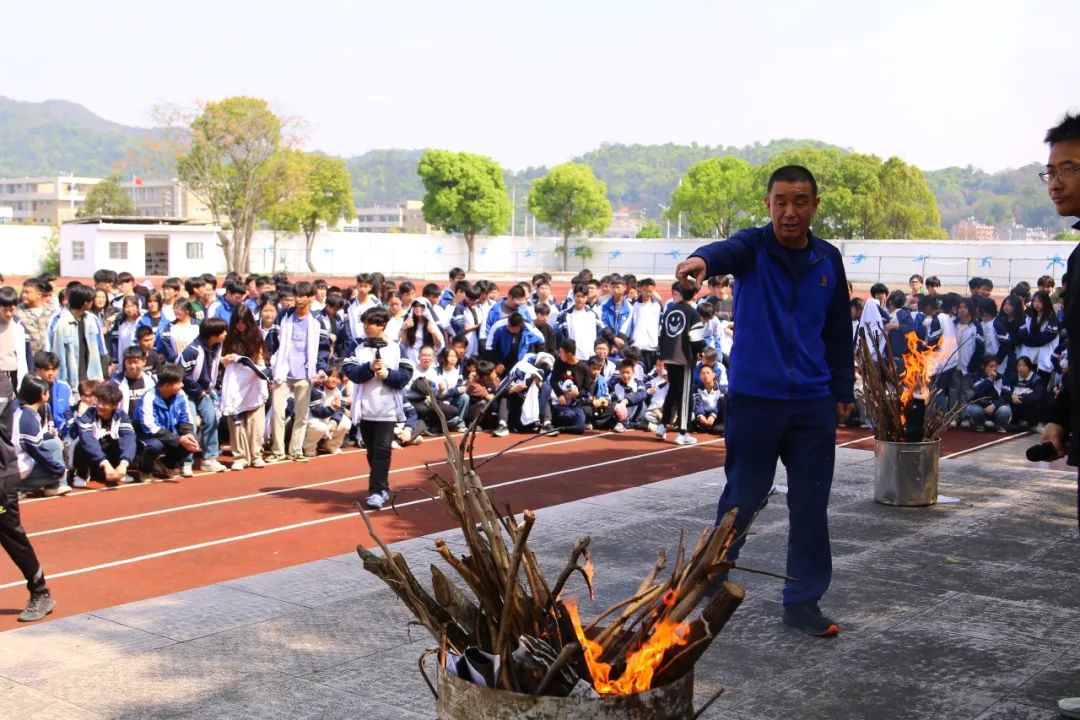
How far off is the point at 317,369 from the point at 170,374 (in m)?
2.00

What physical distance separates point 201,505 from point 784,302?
5.99 meters

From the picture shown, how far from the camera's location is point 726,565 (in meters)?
2.92

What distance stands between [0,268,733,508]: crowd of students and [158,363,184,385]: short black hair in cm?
2

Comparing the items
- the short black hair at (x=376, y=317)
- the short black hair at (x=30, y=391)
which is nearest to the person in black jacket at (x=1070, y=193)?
the short black hair at (x=376, y=317)

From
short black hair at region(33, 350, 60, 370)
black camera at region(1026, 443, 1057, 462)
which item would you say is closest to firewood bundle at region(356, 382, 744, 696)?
black camera at region(1026, 443, 1057, 462)

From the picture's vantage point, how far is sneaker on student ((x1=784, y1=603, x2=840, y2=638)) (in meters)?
4.88

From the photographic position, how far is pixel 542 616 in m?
2.96

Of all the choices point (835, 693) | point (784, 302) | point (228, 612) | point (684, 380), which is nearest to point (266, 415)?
point (684, 380)

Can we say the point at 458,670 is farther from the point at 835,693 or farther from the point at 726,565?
the point at 835,693

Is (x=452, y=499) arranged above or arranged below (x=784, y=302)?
below

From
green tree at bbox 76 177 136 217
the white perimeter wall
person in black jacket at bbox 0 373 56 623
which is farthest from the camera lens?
green tree at bbox 76 177 136 217

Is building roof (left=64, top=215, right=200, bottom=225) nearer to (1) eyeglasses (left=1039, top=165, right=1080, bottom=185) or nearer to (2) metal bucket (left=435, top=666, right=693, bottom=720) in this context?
(1) eyeglasses (left=1039, top=165, right=1080, bottom=185)

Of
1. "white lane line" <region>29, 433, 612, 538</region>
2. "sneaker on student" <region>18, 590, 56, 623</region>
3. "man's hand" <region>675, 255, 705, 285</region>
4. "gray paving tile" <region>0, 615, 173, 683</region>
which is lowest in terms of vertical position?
"white lane line" <region>29, 433, 612, 538</region>

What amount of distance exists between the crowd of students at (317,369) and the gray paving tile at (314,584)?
7.71 feet
